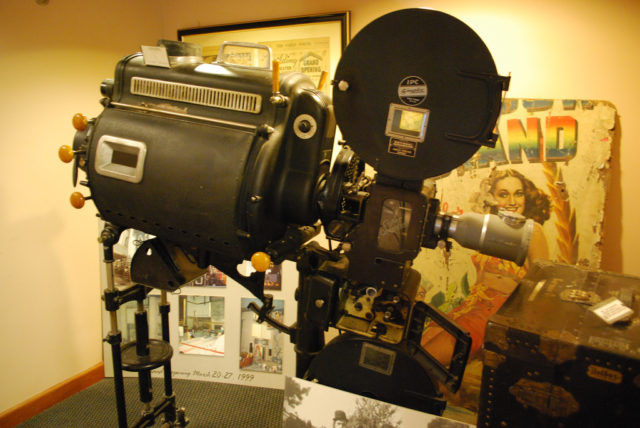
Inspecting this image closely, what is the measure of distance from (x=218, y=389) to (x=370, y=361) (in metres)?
1.79

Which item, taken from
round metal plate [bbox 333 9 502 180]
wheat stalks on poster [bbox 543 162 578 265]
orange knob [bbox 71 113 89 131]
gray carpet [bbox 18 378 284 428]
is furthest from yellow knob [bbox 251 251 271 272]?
wheat stalks on poster [bbox 543 162 578 265]

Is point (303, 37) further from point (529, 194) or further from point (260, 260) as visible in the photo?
point (260, 260)

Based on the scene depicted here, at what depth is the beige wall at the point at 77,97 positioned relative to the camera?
2.12 m

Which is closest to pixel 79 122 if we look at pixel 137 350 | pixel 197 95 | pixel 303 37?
pixel 197 95

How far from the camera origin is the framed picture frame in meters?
2.47

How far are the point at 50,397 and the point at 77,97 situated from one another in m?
1.81

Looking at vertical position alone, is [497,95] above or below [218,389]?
above

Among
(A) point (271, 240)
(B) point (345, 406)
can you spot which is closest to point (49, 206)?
(A) point (271, 240)

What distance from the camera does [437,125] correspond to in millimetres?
1107

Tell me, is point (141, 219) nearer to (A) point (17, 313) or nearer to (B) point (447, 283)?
(A) point (17, 313)

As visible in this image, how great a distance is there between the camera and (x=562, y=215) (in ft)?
7.29

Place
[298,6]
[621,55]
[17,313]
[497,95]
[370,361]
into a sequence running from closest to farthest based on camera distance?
1. [497,95]
2. [370,361]
3. [621,55]
4. [17,313]
5. [298,6]

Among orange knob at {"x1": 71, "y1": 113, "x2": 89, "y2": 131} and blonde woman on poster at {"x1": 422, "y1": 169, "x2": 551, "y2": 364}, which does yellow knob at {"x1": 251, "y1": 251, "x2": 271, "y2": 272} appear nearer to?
orange knob at {"x1": 71, "y1": 113, "x2": 89, "y2": 131}

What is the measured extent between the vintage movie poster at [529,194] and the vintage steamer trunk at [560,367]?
1.07m
